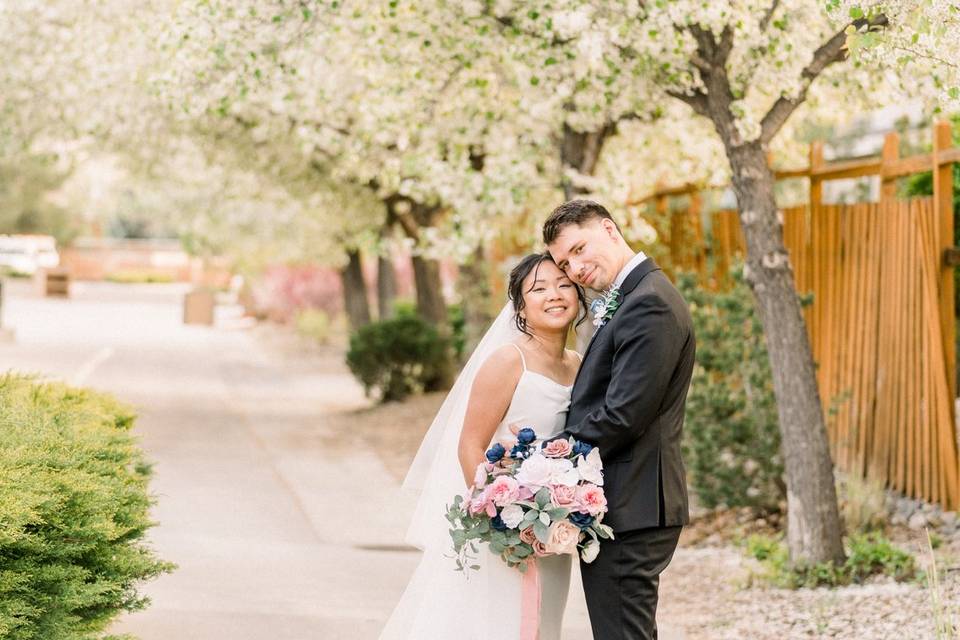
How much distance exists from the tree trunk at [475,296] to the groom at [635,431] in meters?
12.2

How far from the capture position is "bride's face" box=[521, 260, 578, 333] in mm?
4559

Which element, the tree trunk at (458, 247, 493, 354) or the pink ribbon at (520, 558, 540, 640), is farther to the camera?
the tree trunk at (458, 247, 493, 354)

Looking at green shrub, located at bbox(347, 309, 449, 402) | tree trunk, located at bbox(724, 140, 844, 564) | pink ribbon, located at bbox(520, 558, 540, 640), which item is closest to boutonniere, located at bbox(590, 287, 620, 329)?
pink ribbon, located at bbox(520, 558, 540, 640)

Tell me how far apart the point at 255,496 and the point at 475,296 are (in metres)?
6.57

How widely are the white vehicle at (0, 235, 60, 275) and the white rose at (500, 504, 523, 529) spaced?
55.7 metres

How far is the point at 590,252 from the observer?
4.40 metres

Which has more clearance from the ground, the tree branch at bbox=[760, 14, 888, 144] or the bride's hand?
the tree branch at bbox=[760, 14, 888, 144]

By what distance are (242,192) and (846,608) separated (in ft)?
49.5

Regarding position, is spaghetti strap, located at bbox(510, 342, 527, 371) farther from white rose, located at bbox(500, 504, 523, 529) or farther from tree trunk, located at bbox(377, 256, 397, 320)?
tree trunk, located at bbox(377, 256, 397, 320)

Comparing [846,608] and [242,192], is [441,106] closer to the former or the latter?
[846,608]

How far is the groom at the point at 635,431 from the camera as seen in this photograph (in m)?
4.10

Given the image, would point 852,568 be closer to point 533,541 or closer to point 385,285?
point 533,541

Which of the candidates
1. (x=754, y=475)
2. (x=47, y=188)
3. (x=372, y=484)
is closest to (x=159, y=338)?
(x=47, y=188)

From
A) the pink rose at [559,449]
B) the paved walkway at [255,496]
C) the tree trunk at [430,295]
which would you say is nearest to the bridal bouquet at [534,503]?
the pink rose at [559,449]
